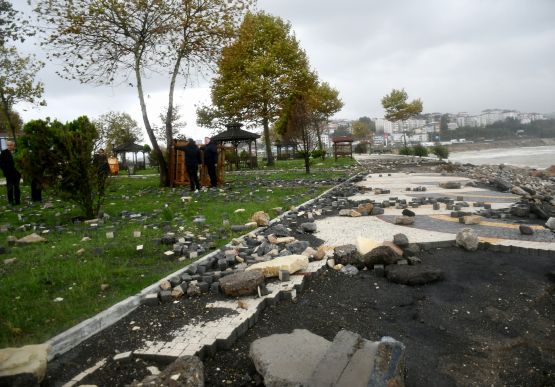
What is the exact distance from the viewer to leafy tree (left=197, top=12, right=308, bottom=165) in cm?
2786

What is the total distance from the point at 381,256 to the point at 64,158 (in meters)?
6.86

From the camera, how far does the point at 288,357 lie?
2.68 meters

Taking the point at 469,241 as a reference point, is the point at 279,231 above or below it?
above

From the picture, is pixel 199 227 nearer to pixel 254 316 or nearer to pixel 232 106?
pixel 254 316

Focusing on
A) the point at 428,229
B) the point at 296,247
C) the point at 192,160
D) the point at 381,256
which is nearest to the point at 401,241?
the point at 381,256

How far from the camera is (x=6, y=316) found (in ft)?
11.9

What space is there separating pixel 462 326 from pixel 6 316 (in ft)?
13.5

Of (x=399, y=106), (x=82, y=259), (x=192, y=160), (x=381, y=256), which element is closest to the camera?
(x=381, y=256)

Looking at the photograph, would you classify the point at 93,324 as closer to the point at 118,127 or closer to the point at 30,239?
the point at 30,239

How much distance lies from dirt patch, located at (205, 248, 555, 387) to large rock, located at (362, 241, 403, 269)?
0.54 ft

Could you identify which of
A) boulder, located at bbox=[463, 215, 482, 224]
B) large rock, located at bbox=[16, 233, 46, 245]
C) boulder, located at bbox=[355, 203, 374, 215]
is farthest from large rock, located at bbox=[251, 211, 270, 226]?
large rock, located at bbox=[16, 233, 46, 245]

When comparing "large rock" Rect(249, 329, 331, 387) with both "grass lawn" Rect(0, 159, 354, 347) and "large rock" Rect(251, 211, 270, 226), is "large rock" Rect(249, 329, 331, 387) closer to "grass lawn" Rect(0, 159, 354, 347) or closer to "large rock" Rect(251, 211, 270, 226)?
"grass lawn" Rect(0, 159, 354, 347)

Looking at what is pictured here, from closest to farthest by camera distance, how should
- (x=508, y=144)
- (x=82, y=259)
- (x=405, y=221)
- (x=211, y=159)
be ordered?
(x=82, y=259)
(x=405, y=221)
(x=211, y=159)
(x=508, y=144)

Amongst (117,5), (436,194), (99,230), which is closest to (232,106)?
(117,5)
